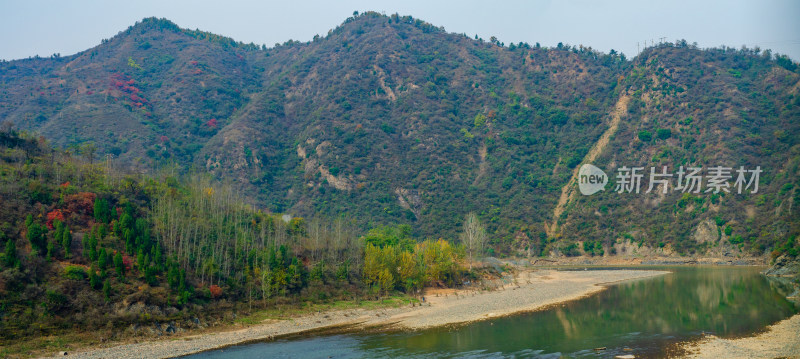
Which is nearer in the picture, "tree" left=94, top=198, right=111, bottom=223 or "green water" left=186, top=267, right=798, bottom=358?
"green water" left=186, top=267, right=798, bottom=358

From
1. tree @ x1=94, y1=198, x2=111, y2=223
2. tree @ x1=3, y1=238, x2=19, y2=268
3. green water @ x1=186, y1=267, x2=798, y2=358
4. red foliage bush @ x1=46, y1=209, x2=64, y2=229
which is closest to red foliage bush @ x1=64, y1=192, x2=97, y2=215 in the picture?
tree @ x1=94, y1=198, x2=111, y2=223

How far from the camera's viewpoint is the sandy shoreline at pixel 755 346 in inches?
1214

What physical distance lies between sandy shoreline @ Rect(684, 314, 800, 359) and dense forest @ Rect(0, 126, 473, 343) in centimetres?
3778

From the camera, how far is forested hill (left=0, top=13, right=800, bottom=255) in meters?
116

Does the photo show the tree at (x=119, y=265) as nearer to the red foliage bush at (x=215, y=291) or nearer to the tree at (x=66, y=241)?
the tree at (x=66, y=241)

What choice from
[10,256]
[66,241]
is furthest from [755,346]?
[10,256]

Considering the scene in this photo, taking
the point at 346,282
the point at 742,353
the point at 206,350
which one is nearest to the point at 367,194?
the point at 346,282

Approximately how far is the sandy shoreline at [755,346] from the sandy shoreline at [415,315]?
2090 centimetres

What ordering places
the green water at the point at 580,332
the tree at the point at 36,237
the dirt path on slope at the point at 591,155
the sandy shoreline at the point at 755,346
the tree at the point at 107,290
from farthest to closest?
the dirt path on slope at the point at 591,155, the tree at the point at 36,237, the tree at the point at 107,290, the green water at the point at 580,332, the sandy shoreline at the point at 755,346

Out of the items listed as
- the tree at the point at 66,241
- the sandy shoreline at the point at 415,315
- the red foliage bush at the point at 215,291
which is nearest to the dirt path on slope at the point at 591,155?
the sandy shoreline at the point at 415,315

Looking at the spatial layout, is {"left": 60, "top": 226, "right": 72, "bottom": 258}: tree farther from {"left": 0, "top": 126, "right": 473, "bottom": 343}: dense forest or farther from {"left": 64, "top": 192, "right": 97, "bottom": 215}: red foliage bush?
{"left": 64, "top": 192, "right": 97, "bottom": 215}: red foliage bush

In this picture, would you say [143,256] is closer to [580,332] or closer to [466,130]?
[580,332]

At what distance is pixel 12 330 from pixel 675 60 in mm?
165741

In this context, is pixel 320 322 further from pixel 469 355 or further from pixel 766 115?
pixel 766 115
